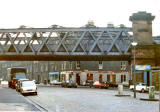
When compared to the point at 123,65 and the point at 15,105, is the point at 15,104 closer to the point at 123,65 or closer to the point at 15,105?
the point at 15,105

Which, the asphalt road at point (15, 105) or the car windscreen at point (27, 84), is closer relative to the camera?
the asphalt road at point (15, 105)

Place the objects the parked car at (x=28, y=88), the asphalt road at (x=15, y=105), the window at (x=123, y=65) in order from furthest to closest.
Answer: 1. the window at (x=123, y=65)
2. the parked car at (x=28, y=88)
3. the asphalt road at (x=15, y=105)

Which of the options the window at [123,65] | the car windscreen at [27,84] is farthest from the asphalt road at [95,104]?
the window at [123,65]

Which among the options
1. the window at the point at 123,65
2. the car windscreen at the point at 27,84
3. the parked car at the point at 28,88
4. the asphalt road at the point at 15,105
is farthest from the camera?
the window at the point at 123,65

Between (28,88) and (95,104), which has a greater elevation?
(28,88)

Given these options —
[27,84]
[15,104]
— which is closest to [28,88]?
[27,84]

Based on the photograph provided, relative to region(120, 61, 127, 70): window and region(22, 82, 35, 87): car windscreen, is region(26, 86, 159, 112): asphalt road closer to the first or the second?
region(22, 82, 35, 87): car windscreen

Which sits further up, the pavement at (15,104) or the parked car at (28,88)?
the parked car at (28,88)

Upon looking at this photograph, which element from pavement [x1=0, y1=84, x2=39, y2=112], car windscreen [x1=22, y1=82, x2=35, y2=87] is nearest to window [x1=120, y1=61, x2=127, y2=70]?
car windscreen [x1=22, y1=82, x2=35, y2=87]

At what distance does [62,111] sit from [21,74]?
36.9 metres

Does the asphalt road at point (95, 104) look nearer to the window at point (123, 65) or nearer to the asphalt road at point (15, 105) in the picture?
the asphalt road at point (15, 105)

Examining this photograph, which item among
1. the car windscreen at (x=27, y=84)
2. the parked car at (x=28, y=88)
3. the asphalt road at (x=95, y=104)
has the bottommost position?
the asphalt road at (x=95, y=104)

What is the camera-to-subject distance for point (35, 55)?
5428 cm

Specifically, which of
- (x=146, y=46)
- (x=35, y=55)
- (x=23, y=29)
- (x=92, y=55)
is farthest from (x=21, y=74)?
(x=146, y=46)
